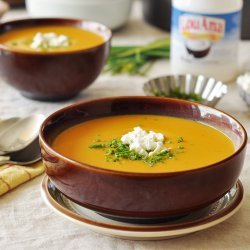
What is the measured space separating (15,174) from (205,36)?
0.66m

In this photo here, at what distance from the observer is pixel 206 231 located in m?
0.95

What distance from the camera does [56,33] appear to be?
1.61 meters

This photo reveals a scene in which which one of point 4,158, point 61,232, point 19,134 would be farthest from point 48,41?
point 61,232

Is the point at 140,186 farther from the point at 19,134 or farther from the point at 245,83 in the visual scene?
the point at 245,83

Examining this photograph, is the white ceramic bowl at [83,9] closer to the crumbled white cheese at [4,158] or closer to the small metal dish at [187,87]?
the small metal dish at [187,87]

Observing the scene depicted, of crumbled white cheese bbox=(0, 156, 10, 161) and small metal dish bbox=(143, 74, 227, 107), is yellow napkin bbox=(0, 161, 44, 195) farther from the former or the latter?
small metal dish bbox=(143, 74, 227, 107)

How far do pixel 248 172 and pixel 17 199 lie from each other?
0.40 metres

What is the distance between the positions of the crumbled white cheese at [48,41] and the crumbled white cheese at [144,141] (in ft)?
1.80

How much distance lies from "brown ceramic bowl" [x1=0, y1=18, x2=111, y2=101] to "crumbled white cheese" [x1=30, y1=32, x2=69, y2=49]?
84 millimetres

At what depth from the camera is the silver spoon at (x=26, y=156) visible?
3.80ft

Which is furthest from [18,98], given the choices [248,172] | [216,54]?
[248,172]

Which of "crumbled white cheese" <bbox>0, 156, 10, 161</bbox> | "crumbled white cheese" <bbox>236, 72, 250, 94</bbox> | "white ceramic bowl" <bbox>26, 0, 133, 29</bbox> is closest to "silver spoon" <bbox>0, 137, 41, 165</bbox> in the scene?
"crumbled white cheese" <bbox>0, 156, 10, 161</bbox>

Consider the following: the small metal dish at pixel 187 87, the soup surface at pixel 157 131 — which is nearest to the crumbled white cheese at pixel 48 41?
the small metal dish at pixel 187 87

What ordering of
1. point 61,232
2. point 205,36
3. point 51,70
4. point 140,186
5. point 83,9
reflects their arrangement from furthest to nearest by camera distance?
point 83,9
point 205,36
point 51,70
point 61,232
point 140,186
